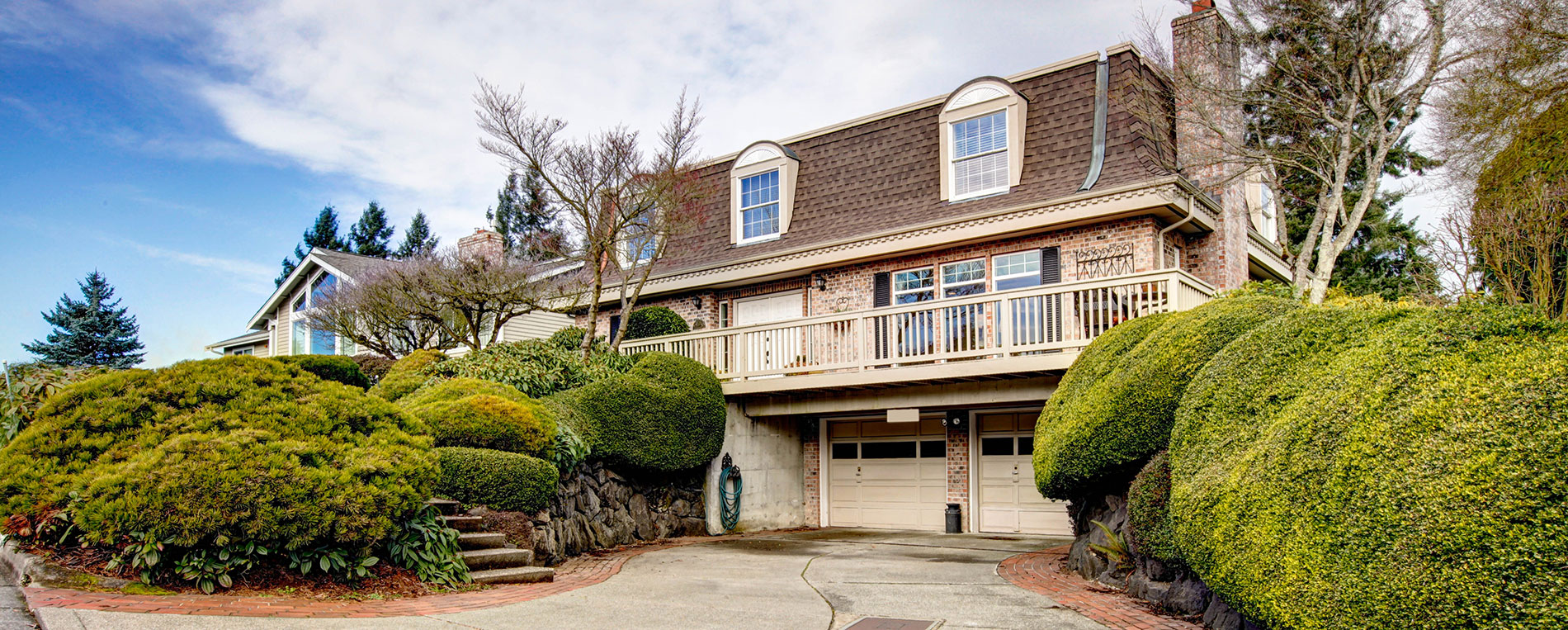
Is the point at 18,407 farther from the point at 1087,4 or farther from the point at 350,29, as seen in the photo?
the point at 1087,4

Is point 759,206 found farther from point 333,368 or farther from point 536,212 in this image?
point 333,368

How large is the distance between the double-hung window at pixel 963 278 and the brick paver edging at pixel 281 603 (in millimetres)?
8398

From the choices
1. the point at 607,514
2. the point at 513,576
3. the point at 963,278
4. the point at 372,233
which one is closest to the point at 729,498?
the point at 607,514

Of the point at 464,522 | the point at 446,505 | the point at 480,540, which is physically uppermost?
the point at 446,505

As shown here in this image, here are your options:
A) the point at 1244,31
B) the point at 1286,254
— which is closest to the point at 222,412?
the point at 1244,31

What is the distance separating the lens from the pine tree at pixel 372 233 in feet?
137

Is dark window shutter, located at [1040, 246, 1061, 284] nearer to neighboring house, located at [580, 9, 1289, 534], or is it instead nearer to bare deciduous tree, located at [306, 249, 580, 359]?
neighboring house, located at [580, 9, 1289, 534]

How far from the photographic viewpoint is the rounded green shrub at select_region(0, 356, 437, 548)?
257 inches

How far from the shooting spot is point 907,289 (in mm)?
15297

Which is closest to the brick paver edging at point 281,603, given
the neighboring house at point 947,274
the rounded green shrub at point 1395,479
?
the rounded green shrub at point 1395,479

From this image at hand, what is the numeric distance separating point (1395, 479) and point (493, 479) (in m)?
7.68

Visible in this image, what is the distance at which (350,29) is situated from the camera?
431 inches

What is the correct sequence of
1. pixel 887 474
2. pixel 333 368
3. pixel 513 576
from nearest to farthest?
pixel 513 576 < pixel 333 368 < pixel 887 474

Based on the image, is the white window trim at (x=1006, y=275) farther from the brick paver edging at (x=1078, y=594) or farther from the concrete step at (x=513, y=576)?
the concrete step at (x=513, y=576)
